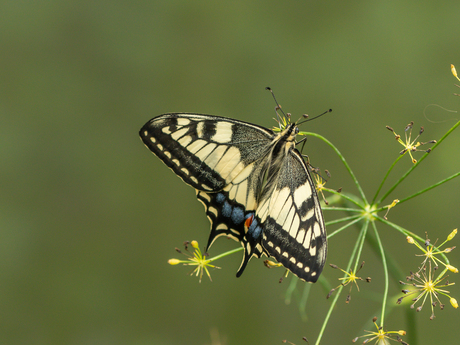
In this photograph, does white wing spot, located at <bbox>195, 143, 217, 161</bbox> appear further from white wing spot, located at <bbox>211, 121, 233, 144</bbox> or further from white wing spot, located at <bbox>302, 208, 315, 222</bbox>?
white wing spot, located at <bbox>302, 208, 315, 222</bbox>

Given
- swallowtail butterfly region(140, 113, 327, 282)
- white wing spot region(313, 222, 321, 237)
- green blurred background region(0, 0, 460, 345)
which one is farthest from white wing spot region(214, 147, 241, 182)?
green blurred background region(0, 0, 460, 345)

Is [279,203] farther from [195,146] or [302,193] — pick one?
[195,146]

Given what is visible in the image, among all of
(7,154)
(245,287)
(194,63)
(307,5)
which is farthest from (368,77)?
(7,154)

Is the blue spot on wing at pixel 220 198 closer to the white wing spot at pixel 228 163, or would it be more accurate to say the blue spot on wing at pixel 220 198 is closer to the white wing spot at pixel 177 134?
the white wing spot at pixel 228 163

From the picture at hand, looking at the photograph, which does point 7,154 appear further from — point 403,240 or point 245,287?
point 403,240

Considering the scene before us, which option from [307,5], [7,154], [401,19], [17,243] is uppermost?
[401,19]
